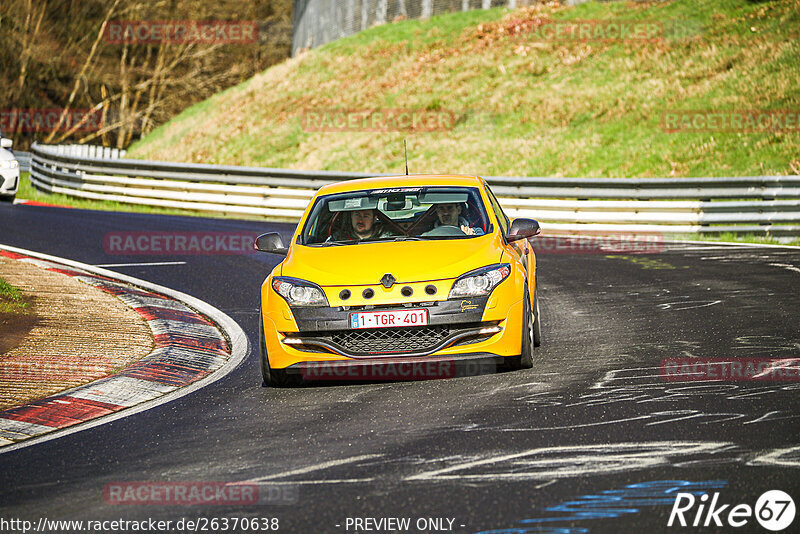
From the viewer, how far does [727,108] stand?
28.9m

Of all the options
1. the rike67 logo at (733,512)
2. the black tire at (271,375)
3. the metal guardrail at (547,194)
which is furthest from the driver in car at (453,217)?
the metal guardrail at (547,194)

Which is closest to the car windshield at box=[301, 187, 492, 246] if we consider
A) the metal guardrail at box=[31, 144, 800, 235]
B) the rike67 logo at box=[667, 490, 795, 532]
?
the rike67 logo at box=[667, 490, 795, 532]

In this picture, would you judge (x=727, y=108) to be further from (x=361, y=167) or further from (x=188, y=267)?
(x=188, y=267)

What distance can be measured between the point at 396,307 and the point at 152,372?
2319 millimetres

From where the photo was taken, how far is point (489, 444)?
19.1ft

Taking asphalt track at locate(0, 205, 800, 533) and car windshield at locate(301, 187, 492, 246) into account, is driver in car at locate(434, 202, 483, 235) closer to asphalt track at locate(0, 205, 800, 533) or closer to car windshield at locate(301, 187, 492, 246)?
car windshield at locate(301, 187, 492, 246)

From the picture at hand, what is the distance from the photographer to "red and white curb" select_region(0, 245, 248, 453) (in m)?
7.03

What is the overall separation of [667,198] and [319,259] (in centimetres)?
1247

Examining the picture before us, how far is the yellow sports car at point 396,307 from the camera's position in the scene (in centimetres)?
746

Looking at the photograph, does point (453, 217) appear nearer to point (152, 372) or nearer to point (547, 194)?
point (152, 372)

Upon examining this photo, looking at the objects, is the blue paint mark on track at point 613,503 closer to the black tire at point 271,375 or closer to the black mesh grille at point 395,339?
the black mesh grille at point 395,339

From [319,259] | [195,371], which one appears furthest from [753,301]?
[195,371]

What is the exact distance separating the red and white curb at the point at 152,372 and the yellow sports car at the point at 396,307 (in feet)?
3.15

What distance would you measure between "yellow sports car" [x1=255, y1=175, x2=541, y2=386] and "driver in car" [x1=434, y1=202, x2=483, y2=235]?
0.41 ft
